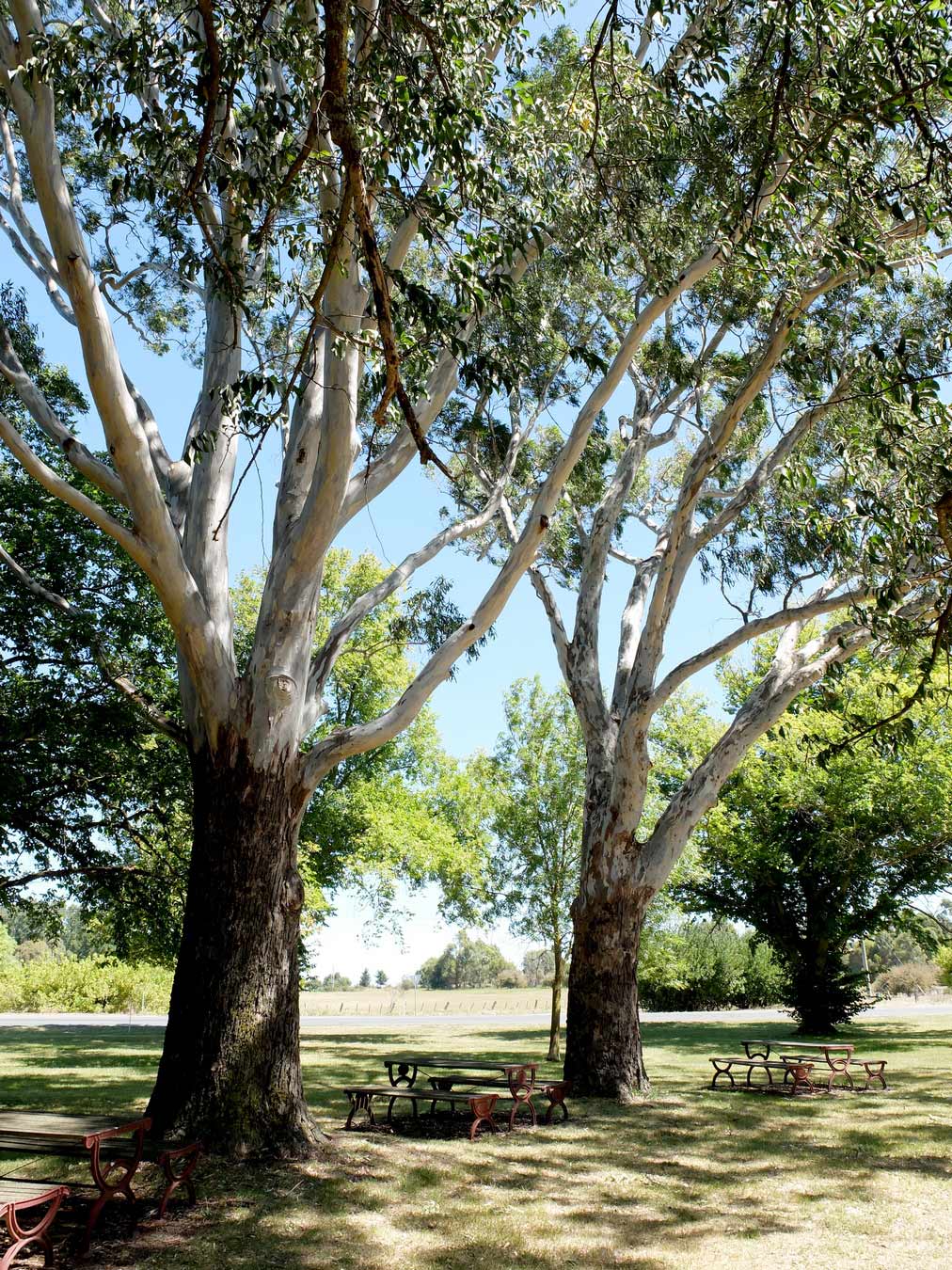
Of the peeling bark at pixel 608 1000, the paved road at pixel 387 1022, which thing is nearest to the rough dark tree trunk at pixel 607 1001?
the peeling bark at pixel 608 1000

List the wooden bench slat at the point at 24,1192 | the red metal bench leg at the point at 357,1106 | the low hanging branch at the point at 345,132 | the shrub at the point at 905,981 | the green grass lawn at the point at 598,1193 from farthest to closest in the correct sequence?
the shrub at the point at 905,981, the red metal bench leg at the point at 357,1106, the green grass lawn at the point at 598,1193, the wooden bench slat at the point at 24,1192, the low hanging branch at the point at 345,132

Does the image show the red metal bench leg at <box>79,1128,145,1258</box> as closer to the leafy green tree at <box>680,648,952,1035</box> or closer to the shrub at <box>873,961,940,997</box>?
the leafy green tree at <box>680,648,952,1035</box>

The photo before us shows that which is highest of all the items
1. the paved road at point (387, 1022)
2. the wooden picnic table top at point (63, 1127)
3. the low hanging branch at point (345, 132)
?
the low hanging branch at point (345, 132)

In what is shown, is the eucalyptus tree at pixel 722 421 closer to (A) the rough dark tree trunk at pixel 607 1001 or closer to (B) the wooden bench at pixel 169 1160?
(A) the rough dark tree trunk at pixel 607 1001

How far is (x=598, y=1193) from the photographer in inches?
272

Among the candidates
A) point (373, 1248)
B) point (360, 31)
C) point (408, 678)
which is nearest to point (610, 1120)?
point (373, 1248)

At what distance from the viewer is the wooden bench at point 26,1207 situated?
4453 mm

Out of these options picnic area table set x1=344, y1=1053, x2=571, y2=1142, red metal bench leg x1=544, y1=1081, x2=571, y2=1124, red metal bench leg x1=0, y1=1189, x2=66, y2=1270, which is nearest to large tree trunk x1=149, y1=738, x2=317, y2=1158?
picnic area table set x1=344, y1=1053, x2=571, y2=1142

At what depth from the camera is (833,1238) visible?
5812mm

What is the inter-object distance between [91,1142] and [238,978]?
1.87 meters

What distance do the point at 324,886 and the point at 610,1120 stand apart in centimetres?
1595

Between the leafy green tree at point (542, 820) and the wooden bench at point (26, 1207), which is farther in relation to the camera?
the leafy green tree at point (542, 820)

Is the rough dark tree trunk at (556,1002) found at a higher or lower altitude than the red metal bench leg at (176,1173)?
higher

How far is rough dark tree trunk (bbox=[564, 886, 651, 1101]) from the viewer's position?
443 inches
